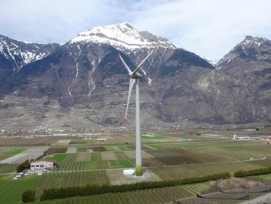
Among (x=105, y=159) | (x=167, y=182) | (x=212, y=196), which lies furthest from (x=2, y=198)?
(x=105, y=159)

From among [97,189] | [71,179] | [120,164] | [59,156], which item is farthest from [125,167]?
→ [59,156]

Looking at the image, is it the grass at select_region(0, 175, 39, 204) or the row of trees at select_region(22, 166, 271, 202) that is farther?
the grass at select_region(0, 175, 39, 204)

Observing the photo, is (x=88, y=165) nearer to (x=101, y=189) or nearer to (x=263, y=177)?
(x=101, y=189)

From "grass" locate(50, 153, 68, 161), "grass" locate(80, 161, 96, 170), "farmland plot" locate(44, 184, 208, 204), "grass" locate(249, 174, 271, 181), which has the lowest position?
"farmland plot" locate(44, 184, 208, 204)

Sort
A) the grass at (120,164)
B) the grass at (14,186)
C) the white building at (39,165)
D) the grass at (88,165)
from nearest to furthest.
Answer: the grass at (14,186) → the white building at (39,165) → the grass at (88,165) → the grass at (120,164)

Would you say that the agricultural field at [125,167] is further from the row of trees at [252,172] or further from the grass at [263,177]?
the grass at [263,177]

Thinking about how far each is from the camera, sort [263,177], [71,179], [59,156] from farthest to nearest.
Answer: [59,156], [263,177], [71,179]

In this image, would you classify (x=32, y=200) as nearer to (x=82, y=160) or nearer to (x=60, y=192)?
(x=60, y=192)

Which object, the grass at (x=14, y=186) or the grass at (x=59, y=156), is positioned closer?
the grass at (x=14, y=186)

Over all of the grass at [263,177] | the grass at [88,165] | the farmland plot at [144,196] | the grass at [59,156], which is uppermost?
the grass at [59,156]

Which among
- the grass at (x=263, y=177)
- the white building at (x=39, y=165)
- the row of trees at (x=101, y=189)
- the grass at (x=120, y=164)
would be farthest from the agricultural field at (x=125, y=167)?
the grass at (x=263, y=177)

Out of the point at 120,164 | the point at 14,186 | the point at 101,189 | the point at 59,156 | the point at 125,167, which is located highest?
the point at 59,156

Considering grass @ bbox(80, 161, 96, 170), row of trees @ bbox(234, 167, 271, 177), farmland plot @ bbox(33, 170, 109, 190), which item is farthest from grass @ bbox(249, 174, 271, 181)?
grass @ bbox(80, 161, 96, 170)

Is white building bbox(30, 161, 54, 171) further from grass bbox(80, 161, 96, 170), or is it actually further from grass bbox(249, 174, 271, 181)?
grass bbox(249, 174, 271, 181)
